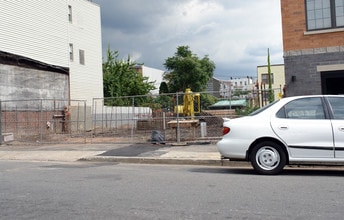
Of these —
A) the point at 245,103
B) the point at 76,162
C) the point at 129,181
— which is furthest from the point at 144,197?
the point at 245,103

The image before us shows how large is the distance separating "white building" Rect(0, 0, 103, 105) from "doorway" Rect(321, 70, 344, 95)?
16405 millimetres

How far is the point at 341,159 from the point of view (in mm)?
8344

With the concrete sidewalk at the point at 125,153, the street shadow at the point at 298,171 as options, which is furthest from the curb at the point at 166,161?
the street shadow at the point at 298,171

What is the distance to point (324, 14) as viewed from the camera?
1466 centimetres

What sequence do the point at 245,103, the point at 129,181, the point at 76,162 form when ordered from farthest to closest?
1. the point at 245,103
2. the point at 76,162
3. the point at 129,181

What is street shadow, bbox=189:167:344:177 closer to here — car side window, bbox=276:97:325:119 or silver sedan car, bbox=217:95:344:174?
silver sedan car, bbox=217:95:344:174

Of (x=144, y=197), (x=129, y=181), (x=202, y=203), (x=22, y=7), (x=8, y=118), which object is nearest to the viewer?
(x=202, y=203)

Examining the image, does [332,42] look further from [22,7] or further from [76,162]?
[22,7]

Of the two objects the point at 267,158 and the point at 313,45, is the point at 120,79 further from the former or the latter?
the point at 267,158

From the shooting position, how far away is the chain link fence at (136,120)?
Result: 16547mm

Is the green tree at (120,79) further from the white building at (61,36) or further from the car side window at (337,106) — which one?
the car side window at (337,106)

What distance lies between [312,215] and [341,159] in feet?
11.1

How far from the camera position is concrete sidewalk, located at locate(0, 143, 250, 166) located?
11830mm

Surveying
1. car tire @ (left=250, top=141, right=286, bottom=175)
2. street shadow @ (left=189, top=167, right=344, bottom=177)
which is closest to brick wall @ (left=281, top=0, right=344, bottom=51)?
street shadow @ (left=189, top=167, right=344, bottom=177)
